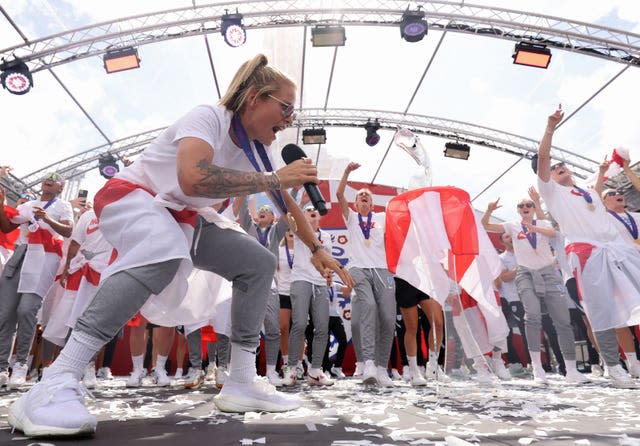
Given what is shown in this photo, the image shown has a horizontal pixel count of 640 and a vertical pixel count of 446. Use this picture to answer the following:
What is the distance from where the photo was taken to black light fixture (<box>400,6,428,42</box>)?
8031 mm

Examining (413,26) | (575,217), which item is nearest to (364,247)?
(575,217)

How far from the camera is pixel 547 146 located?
354 centimetres

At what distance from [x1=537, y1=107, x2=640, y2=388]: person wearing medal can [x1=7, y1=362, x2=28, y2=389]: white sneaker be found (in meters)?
4.61

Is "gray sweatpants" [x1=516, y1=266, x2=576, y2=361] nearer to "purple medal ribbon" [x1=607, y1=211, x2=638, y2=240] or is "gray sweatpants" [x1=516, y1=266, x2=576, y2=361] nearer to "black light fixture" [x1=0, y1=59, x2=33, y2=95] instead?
"purple medal ribbon" [x1=607, y1=211, x2=638, y2=240]

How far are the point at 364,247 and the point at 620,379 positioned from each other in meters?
2.38

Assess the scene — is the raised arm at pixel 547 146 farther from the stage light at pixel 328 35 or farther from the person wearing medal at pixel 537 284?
the stage light at pixel 328 35

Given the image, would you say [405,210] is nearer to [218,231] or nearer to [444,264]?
[444,264]

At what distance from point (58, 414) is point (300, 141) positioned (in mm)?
12338

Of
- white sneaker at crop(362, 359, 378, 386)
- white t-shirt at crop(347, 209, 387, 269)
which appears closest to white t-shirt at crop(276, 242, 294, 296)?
white t-shirt at crop(347, 209, 387, 269)

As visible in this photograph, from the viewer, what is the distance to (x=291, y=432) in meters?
1.44

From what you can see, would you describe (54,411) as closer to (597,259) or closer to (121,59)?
(597,259)

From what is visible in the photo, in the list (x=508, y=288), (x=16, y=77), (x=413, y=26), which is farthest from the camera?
(x=16, y=77)

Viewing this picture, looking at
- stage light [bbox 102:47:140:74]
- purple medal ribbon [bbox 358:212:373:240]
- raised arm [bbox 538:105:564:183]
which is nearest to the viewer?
raised arm [bbox 538:105:564:183]

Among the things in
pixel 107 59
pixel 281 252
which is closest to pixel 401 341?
pixel 281 252
